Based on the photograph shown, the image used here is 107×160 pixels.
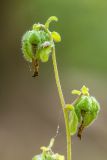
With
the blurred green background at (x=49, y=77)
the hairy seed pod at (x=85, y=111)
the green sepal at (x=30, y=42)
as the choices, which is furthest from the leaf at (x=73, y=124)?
the blurred green background at (x=49, y=77)

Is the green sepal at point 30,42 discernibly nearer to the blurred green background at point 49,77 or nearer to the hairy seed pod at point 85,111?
the hairy seed pod at point 85,111

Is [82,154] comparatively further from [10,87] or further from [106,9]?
[106,9]

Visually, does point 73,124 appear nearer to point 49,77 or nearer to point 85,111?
point 85,111

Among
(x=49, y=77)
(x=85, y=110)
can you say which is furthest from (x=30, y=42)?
(x=49, y=77)

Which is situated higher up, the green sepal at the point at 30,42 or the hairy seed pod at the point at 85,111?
the green sepal at the point at 30,42

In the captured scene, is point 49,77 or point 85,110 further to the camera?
point 49,77

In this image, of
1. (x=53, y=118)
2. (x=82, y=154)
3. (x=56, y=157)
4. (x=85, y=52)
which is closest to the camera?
(x=56, y=157)

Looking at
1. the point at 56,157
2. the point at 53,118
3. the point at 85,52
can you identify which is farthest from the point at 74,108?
the point at 85,52

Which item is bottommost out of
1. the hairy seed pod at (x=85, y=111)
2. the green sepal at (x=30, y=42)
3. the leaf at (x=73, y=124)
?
the leaf at (x=73, y=124)

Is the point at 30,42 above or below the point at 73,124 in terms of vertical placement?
above
